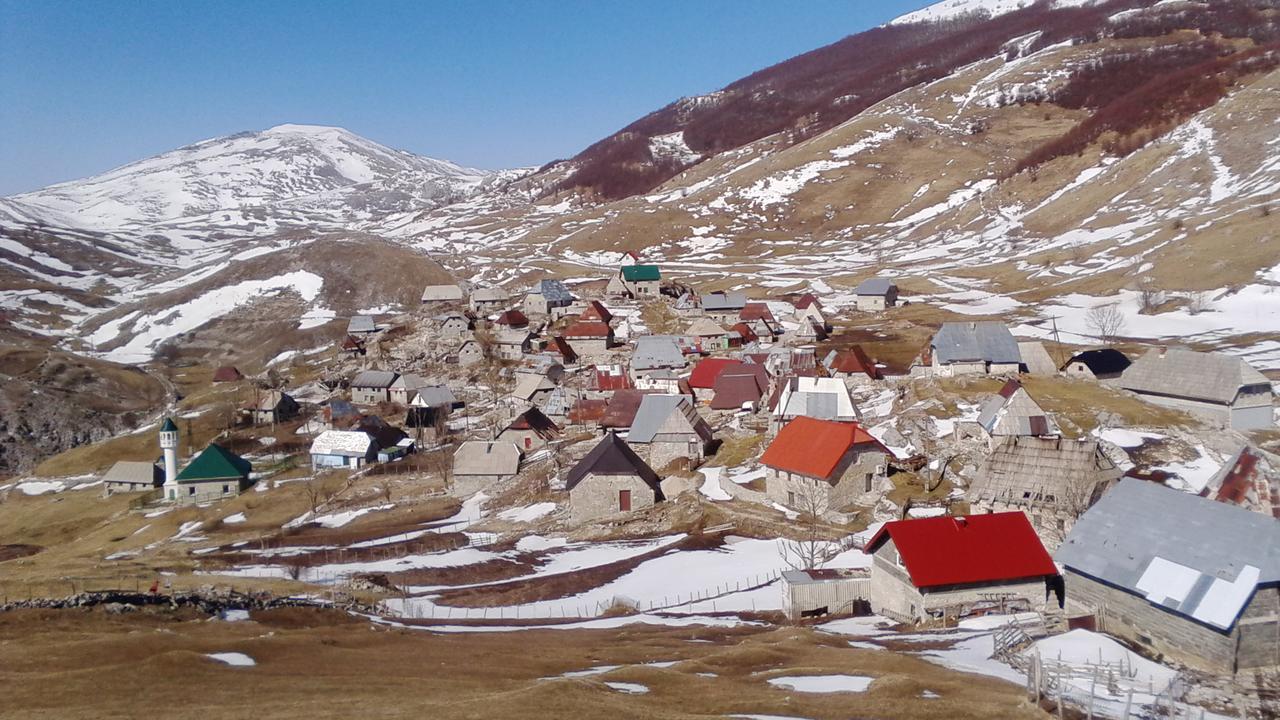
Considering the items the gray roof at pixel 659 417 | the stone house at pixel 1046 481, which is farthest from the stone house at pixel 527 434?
the stone house at pixel 1046 481

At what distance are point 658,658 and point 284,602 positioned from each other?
1628 centimetres

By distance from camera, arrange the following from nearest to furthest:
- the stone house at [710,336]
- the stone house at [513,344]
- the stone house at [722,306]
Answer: the stone house at [710,336] → the stone house at [513,344] → the stone house at [722,306]

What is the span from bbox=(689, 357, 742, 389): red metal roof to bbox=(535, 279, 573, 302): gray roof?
47232 millimetres

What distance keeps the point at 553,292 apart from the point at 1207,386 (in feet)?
286

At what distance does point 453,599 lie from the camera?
41406 mm

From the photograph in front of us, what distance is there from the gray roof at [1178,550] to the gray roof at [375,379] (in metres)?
83.6

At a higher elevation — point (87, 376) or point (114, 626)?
point (87, 376)

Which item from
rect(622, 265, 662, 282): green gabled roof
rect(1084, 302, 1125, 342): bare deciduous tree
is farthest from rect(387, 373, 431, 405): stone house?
rect(1084, 302, 1125, 342): bare deciduous tree

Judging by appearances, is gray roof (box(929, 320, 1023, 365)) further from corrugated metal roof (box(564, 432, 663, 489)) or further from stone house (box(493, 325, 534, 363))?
stone house (box(493, 325, 534, 363))

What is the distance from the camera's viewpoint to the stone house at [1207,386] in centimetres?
5703

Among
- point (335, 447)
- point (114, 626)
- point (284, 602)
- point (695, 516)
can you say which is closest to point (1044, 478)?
point (695, 516)

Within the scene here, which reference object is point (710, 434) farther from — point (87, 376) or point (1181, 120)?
point (1181, 120)

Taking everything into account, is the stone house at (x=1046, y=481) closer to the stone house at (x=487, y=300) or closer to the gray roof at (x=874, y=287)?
the gray roof at (x=874, y=287)

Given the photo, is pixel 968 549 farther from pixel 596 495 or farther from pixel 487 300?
pixel 487 300
